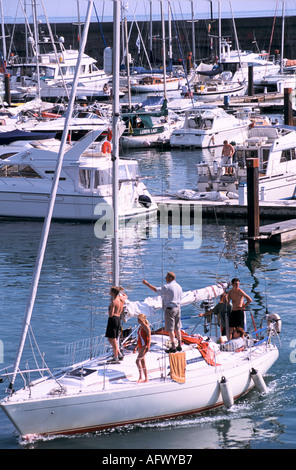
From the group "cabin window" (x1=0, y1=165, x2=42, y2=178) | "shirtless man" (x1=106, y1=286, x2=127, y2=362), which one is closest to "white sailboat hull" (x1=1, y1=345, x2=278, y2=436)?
"shirtless man" (x1=106, y1=286, x2=127, y2=362)

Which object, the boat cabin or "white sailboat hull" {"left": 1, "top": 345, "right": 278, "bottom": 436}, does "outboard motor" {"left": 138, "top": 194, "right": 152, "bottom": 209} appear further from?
"white sailboat hull" {"left": 1, "top": 345, "right": 278, "bottom": 436}

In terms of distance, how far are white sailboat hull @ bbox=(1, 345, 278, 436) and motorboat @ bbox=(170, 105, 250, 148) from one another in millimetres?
33971

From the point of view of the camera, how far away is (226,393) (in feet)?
50.4

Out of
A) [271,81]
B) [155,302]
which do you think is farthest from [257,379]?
[271,81]

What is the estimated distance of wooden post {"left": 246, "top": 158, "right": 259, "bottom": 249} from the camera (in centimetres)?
2734

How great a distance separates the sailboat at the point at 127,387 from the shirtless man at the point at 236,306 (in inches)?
26.6

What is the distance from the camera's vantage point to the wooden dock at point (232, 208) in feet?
102

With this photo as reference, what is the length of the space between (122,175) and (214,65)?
1813 inches

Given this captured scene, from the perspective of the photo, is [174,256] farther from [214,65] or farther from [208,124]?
[214,65]

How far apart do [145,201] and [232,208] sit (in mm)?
3280

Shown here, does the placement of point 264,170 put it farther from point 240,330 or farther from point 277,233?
point 240,330

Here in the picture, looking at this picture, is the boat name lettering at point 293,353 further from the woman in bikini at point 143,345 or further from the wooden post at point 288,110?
the wooden post at point 288,110

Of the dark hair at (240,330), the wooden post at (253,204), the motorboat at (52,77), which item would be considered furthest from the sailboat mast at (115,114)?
the motorboat at (52,77)
